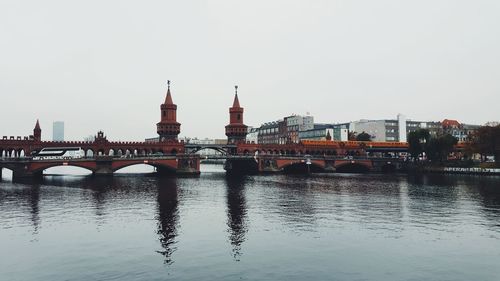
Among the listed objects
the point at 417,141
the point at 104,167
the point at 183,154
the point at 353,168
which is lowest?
the point at 353,168

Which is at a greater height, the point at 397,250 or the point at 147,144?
the point at 147,144

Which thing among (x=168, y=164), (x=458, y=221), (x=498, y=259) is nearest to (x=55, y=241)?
(x=498, y=259)

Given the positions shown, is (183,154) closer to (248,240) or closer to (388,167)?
(388,167)

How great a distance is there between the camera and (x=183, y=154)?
143 meters

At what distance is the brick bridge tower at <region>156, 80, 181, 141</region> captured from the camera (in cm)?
16462

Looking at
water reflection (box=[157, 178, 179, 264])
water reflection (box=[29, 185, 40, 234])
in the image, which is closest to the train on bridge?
water reflection (box=[29, 185, 40, 234])

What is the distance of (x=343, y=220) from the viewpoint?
4656cm

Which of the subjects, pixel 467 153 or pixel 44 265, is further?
pixel 467 153

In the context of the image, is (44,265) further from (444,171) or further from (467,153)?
(467,153)

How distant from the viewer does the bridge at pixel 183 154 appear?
118500mm

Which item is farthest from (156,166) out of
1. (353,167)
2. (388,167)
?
(388,167)

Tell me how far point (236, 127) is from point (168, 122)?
3032cm

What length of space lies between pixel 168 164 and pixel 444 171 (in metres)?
97.2

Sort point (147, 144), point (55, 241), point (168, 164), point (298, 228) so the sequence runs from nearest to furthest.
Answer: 1. point (55, 241)
2. point (298, 228)
3. point (168, 164)
4. point (147, 144)
